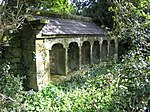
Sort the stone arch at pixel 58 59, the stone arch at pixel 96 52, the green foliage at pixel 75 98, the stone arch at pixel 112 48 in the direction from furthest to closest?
1. the stone arch at pixel 112 48
2. the stone arch at pixel 96 52
3. the stone arch at pixel 58 59
4. the green foliage at pixel 75 98

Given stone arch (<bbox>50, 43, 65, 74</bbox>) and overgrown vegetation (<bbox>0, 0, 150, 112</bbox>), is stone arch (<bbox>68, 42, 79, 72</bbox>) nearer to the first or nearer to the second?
stone arch (<bbox>50, 43, 65, 74</bbox>)

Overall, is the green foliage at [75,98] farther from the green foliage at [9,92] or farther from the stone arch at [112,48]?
the stone arch at [112,48]

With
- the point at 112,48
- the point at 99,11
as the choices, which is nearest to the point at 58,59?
the point at 112,48

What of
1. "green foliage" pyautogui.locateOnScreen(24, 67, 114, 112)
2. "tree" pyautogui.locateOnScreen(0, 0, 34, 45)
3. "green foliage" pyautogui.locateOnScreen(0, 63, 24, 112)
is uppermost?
"tree" pyautogui.locateOnScreen(0, 0, 34, 45)

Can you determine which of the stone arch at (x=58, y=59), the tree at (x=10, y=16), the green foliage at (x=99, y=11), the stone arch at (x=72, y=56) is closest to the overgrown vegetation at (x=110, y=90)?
the tree at (x=10, y=16)

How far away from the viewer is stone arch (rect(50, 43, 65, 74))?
27.3ft

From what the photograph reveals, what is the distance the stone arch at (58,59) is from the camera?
831 cm

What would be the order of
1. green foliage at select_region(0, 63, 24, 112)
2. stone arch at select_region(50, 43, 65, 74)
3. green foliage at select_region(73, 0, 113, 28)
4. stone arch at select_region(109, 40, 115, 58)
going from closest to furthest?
green foliage at select_region(0, 63, 24, 112) → stone arch at select_region(50, 43, 65, 74) → green foliage at select_region(73, 0, 113, 28) → stone arch at select_region(109, 40, 115, 58)

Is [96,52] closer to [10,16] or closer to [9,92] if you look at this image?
[10,16]

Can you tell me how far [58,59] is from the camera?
9.02m

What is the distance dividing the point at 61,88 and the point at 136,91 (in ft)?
11.8

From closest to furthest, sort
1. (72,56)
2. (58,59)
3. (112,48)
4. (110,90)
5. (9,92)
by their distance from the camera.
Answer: (9,92), (110,90), (58,59), (72,56), (112,48)

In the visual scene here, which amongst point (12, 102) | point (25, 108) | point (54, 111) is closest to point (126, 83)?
point (54, 111)

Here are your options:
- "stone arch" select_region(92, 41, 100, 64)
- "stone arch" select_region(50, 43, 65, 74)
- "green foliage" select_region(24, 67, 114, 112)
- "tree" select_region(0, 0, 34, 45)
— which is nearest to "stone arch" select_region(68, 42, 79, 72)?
"stone arch" select_region(50, 43, 65, 74)
